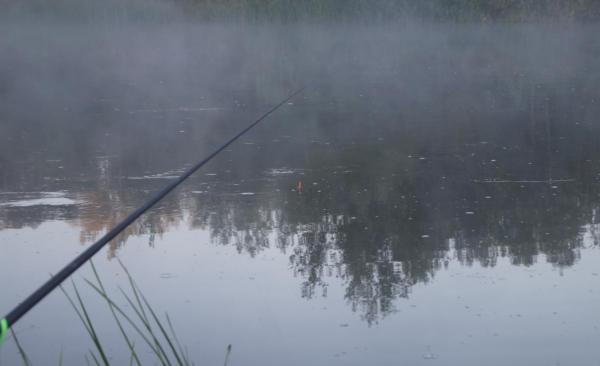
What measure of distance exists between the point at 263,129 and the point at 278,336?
6.24 m

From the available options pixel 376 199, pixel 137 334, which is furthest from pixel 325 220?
pixel 137 334

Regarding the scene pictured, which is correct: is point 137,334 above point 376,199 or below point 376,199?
below

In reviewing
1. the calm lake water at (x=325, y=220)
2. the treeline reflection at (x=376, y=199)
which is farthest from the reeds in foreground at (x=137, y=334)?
the treeline reflection at (x=376, y=199)

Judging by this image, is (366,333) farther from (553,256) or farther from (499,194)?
(499,194)

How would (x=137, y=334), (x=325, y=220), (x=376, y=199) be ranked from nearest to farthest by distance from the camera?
(x=137, y=334) < (x=325, y=220) < (x=376, y=199)

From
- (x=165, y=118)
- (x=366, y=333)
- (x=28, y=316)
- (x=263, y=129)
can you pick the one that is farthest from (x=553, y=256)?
(x=165, y=118)

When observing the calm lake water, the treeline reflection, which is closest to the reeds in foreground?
the calm lake water

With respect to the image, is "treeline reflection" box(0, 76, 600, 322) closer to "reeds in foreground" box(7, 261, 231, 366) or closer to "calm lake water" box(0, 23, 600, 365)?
"calm lake water" box(0, 23, 600, 365)

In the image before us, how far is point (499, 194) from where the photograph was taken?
6.70 metres

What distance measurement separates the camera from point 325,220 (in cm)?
601

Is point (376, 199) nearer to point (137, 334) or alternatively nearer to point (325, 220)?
point (325, 220)

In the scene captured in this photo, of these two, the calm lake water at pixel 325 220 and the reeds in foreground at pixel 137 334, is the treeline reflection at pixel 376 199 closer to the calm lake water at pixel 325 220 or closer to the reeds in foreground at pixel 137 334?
the calm lake water at pixel 325 220

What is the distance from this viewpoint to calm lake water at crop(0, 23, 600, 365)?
161 inches

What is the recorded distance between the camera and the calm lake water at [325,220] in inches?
161
